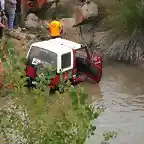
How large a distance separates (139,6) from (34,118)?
1157 centimetres

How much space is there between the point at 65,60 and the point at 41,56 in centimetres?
59

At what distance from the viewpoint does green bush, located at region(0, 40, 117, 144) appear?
15.4 ft

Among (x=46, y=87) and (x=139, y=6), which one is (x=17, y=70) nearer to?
(x=46, y=87)

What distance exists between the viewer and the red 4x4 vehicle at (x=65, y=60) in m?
12.6

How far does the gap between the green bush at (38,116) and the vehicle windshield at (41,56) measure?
717 cm

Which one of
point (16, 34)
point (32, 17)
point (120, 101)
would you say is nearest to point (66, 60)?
point (120, 101)

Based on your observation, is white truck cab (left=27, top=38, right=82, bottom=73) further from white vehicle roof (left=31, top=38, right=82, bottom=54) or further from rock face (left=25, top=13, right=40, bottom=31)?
rock face (left=25, top=13, right=40, bottom=31)

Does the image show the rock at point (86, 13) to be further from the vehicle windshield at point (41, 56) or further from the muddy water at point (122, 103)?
the vehicle windshield at point (41, 56)

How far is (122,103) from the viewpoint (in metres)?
12.9

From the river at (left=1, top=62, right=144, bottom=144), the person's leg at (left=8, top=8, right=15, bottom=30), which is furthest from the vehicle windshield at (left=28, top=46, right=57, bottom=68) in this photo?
the person's leg at (left=8, top=8, right=15, bottom=30)

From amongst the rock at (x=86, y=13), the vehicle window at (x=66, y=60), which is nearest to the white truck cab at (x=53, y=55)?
the vehicle window at (x=66, y=60)

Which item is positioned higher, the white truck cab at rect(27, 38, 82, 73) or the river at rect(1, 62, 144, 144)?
the white truck cab at rect(27, 38, 82, 73)

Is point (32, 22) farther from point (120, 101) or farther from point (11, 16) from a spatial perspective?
point (120, 101)

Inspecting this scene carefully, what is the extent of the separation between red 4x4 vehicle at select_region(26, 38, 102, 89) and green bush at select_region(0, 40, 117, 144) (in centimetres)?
639
